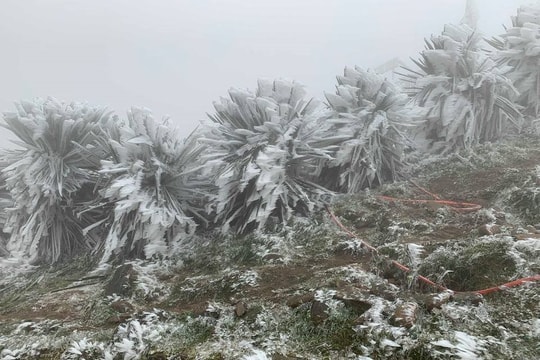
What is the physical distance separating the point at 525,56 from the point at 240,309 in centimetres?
562

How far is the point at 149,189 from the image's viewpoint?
4.30 metres

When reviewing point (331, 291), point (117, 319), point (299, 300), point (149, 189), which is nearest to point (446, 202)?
point (331, 291)

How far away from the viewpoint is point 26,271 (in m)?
4.77

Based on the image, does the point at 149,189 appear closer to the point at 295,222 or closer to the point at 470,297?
the point at 295,222

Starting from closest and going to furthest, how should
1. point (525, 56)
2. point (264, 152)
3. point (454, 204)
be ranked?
1. point (454, 204)
2. point (264, 152)
3. point (525, 56)

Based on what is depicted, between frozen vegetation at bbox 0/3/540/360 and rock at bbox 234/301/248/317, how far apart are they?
0.02 m

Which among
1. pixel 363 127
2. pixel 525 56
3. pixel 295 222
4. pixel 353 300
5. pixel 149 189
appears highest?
pixel 525 56

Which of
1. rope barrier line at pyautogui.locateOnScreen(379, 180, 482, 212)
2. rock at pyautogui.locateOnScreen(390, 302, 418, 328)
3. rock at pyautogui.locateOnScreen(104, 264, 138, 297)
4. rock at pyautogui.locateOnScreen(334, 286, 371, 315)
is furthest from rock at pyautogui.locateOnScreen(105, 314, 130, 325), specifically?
rope barrier line at pyautogui.locateOnScreen(379, 180, 482, 212)

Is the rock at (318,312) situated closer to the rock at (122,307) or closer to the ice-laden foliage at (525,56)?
the rock at (122,307)

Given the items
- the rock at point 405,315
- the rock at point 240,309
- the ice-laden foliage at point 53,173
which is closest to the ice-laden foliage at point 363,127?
the rock at point 240,309

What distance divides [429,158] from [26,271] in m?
5.06

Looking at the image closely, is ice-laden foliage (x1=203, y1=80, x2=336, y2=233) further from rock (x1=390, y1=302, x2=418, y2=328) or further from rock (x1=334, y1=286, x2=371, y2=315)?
rock (x1=390, y1=302, x2=418, y2=328)

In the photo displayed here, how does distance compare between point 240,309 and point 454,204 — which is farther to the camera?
point 454,204

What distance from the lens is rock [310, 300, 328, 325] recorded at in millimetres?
2359
